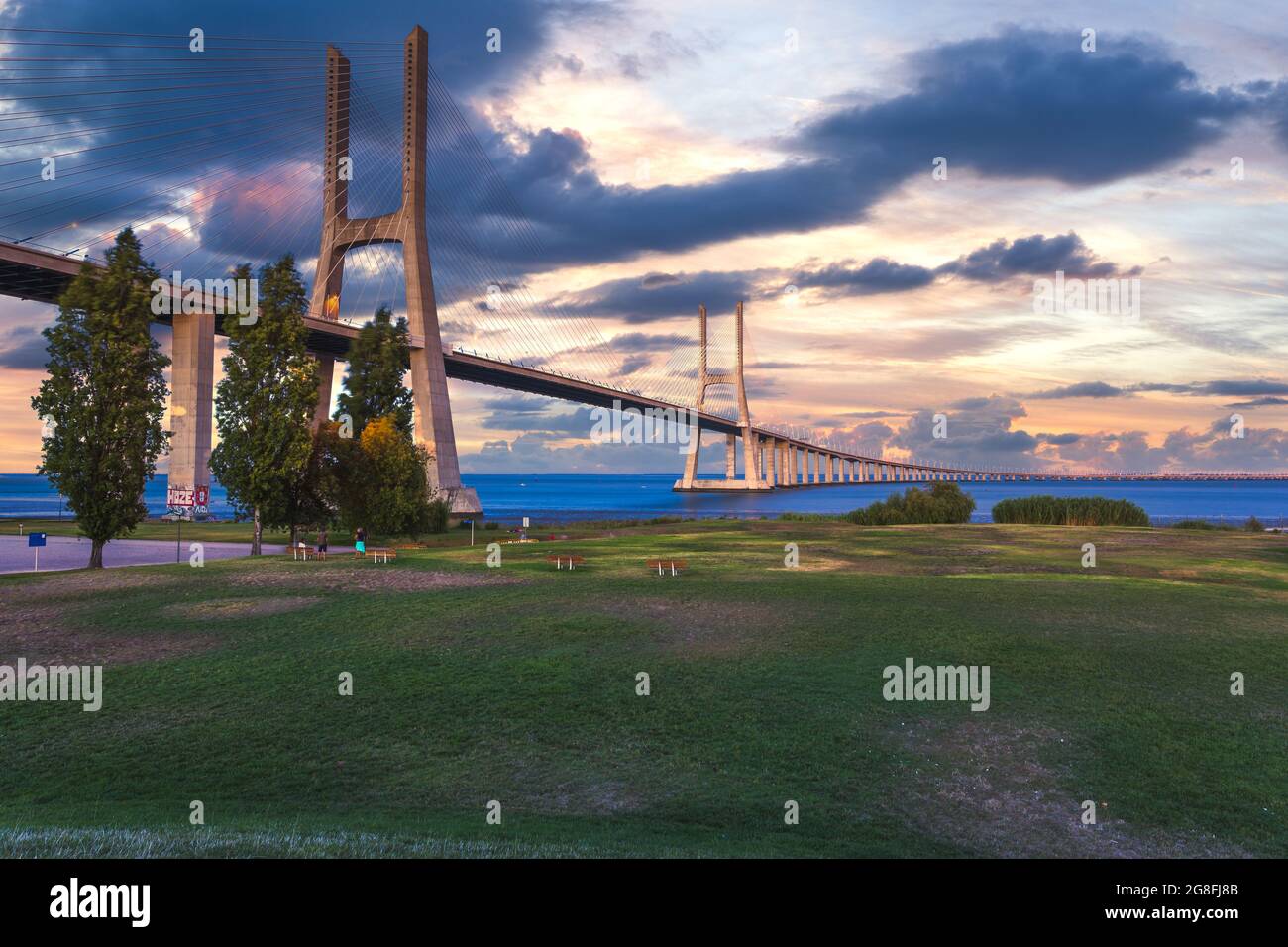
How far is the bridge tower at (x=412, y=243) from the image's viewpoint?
181 feet

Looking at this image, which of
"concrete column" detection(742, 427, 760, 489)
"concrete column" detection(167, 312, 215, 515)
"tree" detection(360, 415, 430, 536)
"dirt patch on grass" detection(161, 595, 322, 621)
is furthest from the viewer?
"concrete column" detection(742, 427, 760, 489)

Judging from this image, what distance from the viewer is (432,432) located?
56594 mm

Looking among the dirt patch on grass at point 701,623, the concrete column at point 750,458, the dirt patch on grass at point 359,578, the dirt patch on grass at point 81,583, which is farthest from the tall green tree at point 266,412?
the concrete column at point 750,458

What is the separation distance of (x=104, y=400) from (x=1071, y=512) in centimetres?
5115

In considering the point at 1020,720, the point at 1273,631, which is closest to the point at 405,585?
the point at 1020,720

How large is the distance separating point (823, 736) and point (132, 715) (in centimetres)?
958

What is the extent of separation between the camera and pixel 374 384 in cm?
4659

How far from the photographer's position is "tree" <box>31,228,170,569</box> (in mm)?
28406

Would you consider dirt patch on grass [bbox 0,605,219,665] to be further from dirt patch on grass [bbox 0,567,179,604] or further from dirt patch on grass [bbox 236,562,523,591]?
dirt patch on grass [bbox 236,562,523,591]

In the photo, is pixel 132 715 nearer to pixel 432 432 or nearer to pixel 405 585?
pixel 405 585

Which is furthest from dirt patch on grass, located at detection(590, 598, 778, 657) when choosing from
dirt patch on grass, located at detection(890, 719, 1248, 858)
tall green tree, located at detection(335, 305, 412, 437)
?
tall green tree, located at detection(335, 305, 412, 437)

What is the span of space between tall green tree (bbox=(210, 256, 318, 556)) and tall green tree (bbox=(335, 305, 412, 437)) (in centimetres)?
1160

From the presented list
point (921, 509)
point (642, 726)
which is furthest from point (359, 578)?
point (921, 509)

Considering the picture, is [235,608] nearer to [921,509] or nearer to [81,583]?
[81,583]
